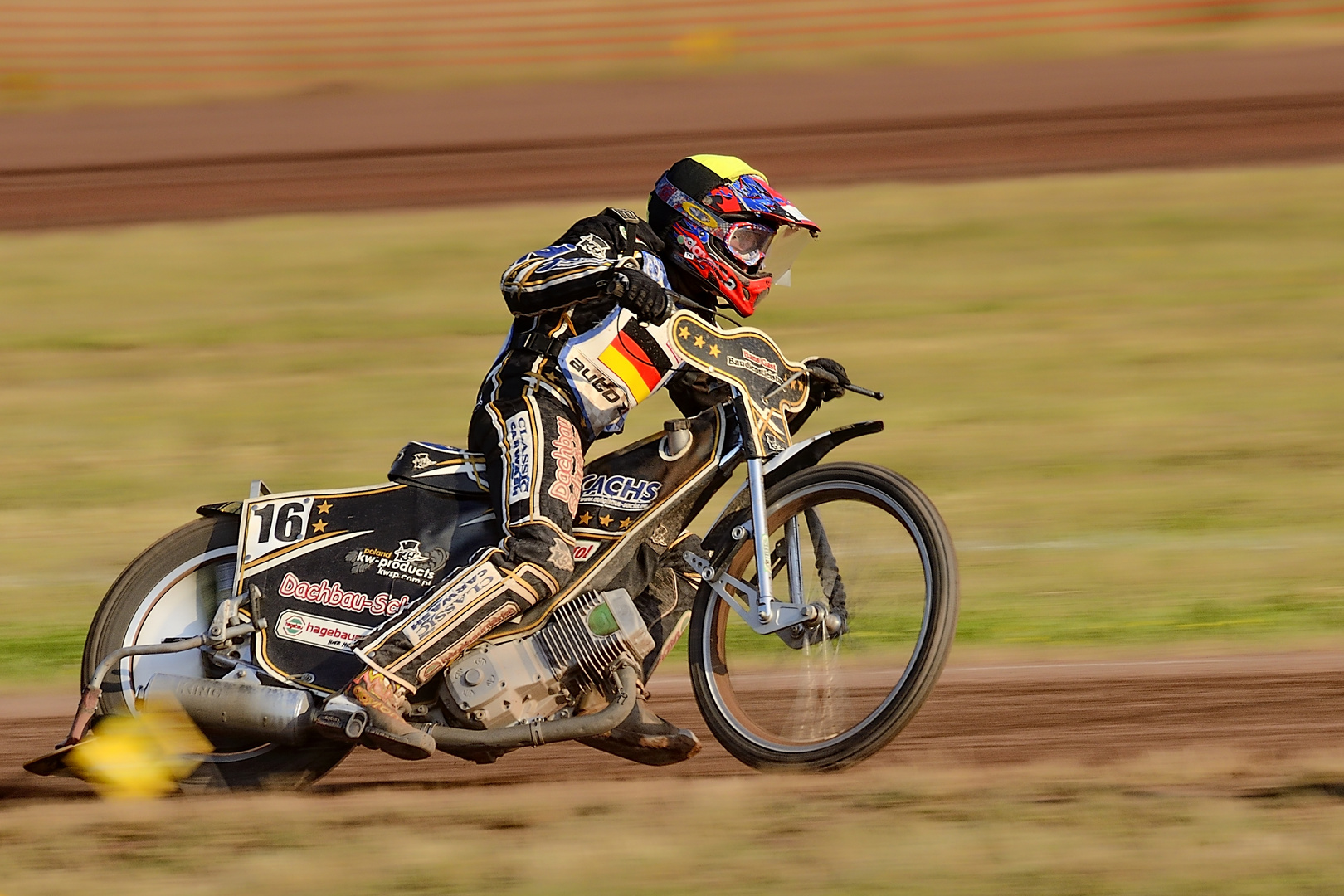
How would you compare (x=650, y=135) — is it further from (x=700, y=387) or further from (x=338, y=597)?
(x=700, y=387)

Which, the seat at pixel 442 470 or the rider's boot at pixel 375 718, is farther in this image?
the seat at pixel 442 470

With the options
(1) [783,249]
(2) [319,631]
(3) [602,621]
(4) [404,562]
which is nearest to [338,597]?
(2) [319,631]

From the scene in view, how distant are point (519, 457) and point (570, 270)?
634mm

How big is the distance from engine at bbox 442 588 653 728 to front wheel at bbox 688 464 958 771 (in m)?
0.30

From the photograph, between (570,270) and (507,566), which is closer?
(570,270)

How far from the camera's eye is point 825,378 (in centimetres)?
568

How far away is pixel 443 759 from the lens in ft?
20.6

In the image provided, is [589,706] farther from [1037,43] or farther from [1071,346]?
[1037,43]

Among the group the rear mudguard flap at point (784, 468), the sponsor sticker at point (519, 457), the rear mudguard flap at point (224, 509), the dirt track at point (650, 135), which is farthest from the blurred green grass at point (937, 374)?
the sponsor sticker at point (519, 457)

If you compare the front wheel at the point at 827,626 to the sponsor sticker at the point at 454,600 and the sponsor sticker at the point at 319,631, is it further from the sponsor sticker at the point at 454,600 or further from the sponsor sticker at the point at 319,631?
the sponsor sticker at the point at 319,631

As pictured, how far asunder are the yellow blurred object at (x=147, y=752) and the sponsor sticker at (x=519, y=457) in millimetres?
1422

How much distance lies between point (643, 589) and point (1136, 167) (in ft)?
39.5

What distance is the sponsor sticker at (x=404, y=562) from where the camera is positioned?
573 centimetres

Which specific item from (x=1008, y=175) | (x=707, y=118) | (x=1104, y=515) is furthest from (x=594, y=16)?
(x=1104, y=515)
